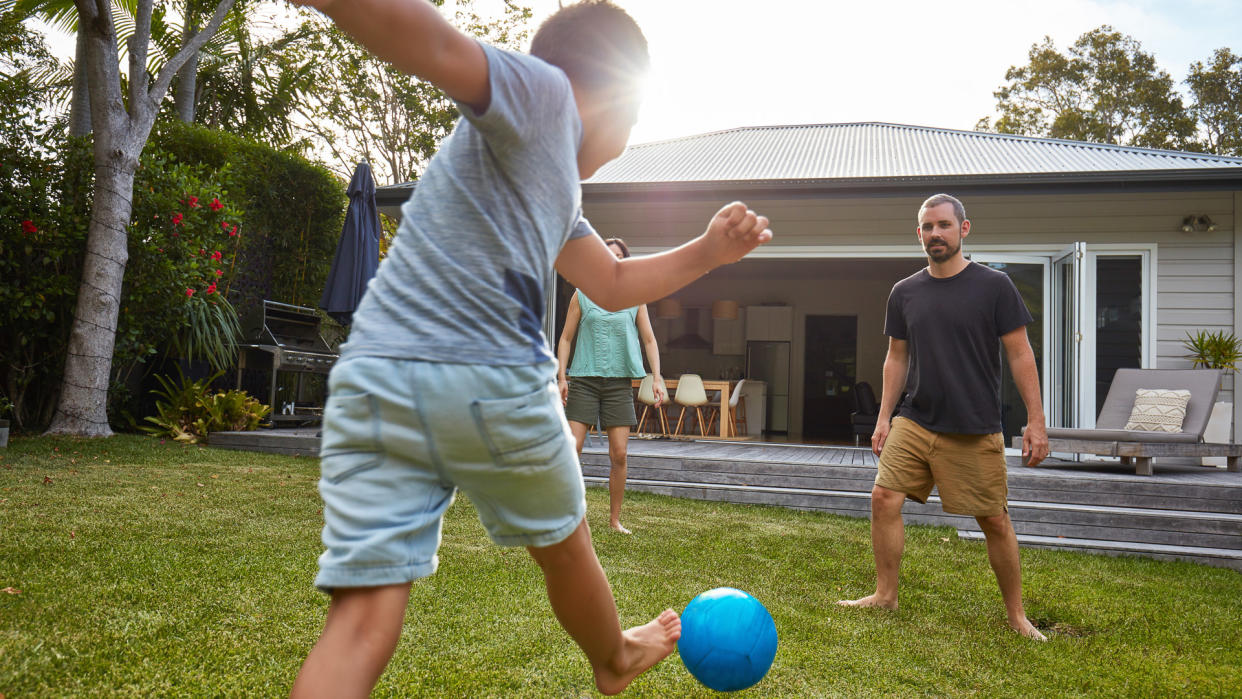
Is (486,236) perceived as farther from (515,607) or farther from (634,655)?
(515,607)

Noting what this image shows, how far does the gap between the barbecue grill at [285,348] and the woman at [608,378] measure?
4.93 meters

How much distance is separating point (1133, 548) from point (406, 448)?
5388 millimetres

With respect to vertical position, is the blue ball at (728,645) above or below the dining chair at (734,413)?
below

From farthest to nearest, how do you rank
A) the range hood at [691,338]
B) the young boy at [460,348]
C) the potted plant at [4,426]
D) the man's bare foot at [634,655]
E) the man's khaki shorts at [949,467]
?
the range hood at [691,338], the potted plant at [4,426], the man's khaki shorts at [949,467], the man's bare foot at [634,655], the young boy at [460,348]

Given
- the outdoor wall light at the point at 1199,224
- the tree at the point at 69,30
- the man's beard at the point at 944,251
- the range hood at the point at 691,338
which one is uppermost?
the tree at the point at 69,30

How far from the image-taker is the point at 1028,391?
10.5 ft

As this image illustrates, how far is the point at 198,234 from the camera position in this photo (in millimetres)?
7777

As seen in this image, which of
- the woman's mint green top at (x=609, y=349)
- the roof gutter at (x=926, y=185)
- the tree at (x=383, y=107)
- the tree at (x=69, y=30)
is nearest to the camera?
the woman's mint green top at (x=609, y=349)

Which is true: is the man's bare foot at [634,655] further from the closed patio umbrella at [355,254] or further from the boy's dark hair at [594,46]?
the closed patio umbrella at [355,254]

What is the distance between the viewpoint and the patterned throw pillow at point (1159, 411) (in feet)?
23.4

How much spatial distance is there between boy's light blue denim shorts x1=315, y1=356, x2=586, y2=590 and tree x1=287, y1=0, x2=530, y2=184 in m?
18.1

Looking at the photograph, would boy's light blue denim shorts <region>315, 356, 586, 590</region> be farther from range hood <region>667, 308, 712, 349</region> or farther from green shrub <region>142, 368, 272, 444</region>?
range hood <region>667, 308, 712, 349</region>

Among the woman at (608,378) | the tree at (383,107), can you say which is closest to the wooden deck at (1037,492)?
the woman at (608,378)

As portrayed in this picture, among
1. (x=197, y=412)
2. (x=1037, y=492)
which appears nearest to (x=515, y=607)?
(x=1037, y=492)
